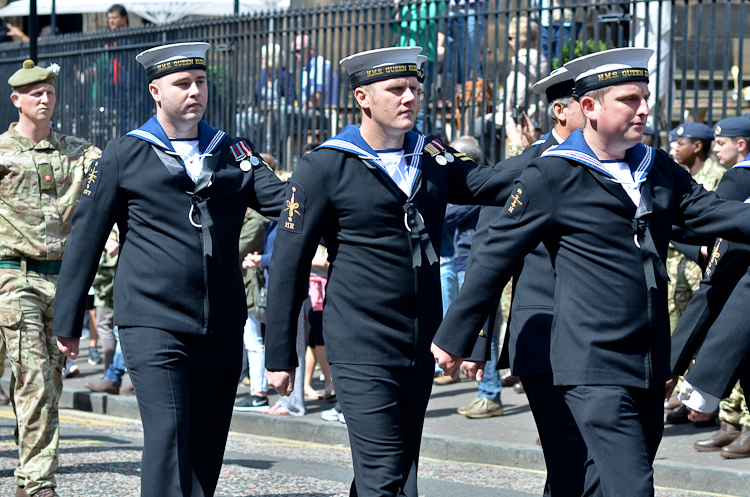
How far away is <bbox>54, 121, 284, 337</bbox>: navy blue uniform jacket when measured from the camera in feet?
14.8

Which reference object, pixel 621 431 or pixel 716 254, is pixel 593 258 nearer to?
pixel 621 431

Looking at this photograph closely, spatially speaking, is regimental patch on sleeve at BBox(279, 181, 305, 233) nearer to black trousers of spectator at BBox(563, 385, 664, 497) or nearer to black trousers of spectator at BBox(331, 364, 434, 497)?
black trousers of spectator at BBox(331, 364, 434, 497)

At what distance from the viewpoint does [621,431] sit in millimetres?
3768

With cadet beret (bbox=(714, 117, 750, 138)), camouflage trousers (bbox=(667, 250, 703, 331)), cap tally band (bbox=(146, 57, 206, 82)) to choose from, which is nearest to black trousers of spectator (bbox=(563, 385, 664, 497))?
cap tally band (bbox=(146, 57, 206, 82))

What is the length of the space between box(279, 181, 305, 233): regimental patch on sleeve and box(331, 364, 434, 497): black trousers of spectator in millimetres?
556

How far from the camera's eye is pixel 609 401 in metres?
3.81

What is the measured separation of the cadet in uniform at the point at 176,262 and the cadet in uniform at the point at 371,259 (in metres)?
0.38

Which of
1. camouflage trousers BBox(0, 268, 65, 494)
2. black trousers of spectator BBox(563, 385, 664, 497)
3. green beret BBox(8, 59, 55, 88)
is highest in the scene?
green beret BBox(8, 59, 55, 88)

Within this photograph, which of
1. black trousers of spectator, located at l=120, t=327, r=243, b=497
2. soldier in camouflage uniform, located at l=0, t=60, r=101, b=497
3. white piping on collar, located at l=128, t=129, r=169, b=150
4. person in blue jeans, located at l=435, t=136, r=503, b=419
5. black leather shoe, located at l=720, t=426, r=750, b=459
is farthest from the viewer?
person in blue jeans, located at l=435, t=136, r=503, b=419

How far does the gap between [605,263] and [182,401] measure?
5.78ft

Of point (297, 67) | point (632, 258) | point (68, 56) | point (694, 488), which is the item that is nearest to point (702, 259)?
point (694, 488)

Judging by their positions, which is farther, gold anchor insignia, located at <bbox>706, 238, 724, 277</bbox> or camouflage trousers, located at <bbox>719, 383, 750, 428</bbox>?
camouflage trousers, located at <bbox>719, 383, 750, 428</bbox>

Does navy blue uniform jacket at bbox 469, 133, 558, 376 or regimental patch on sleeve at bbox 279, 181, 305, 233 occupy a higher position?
regimental patch on sleeve at bbox 279, 181, 305, 233

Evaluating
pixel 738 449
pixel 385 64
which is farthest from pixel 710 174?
pixel 385 64
